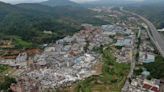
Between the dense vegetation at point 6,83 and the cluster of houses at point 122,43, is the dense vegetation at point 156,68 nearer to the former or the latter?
the cluster of houses at point 122,43

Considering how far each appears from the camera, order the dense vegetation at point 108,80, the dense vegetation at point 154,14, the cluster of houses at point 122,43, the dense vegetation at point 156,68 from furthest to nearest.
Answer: the dense vegetation at point 154,14, the cluster of houses at point 122,43, the dense vegetation at point 156,68, the dense vegetation at point 108,80

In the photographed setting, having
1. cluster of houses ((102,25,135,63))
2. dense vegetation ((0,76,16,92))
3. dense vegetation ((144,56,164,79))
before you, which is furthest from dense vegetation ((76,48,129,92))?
dense vegetation ((0,76,16,92))

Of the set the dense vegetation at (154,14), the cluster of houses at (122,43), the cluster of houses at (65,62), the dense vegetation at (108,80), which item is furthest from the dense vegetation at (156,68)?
the dense vegetation at (154,14)

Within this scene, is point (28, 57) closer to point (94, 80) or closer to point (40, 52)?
point (40, 52)

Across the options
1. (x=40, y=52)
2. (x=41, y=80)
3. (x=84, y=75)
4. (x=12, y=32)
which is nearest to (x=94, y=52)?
(x=40, y=52)

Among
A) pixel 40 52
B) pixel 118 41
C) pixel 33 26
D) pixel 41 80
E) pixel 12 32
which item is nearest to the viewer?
pixel 41 80

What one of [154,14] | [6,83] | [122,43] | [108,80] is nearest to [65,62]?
[108,80]
